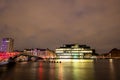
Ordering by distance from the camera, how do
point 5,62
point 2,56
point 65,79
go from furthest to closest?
point 5,62 < point 2,56 < point 65,79

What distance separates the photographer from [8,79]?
50656 millimetres

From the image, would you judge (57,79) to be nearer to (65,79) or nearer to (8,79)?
(65,79)

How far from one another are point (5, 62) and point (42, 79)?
3337 inches

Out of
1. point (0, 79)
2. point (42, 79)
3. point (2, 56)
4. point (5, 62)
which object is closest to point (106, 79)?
point (42, 79)

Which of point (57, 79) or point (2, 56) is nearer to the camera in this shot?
point (57, 79)

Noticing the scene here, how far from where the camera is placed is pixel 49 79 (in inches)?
1973

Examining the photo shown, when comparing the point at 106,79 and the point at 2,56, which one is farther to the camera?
the point at 2,56

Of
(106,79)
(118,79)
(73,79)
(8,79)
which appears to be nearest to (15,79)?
(8,79)

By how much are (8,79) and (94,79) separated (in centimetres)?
2294

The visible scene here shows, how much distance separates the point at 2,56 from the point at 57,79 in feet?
240

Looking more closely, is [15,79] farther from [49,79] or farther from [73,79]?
[73,79]

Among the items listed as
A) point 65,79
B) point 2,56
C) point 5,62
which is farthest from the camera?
point 5,62

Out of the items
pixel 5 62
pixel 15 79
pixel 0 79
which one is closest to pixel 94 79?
pixel 15 79

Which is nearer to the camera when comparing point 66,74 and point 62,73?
point 66,74
